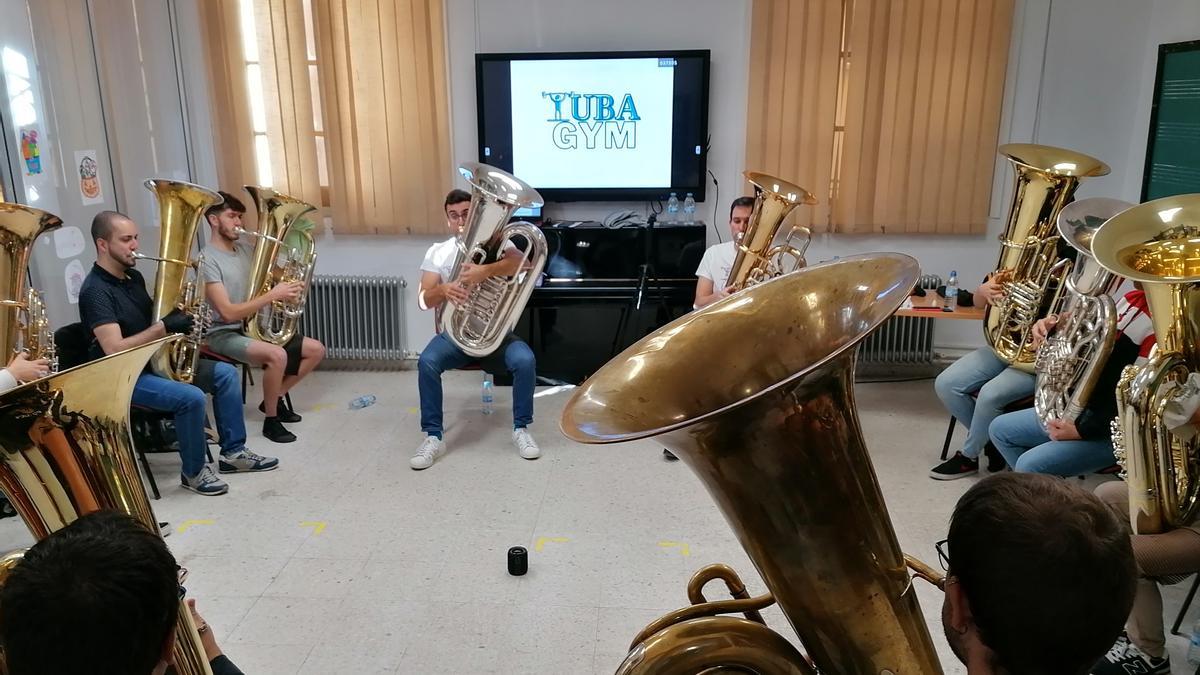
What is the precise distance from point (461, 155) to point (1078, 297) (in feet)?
12.2

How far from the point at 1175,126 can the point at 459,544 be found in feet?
13.9

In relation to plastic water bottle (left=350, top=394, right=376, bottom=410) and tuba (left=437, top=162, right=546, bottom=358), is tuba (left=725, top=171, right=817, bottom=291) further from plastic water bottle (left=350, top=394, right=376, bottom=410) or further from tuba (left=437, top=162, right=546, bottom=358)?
plastic water bottle (left=350, top=394, right=376, bottom=410)

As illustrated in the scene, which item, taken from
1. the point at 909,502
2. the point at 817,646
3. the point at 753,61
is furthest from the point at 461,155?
the point at 817,646

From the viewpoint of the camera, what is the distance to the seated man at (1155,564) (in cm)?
201

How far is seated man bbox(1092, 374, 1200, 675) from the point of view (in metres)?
2.01

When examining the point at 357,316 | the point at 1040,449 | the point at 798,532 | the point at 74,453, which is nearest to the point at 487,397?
the point at 357,316

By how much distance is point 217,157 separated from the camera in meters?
5.24

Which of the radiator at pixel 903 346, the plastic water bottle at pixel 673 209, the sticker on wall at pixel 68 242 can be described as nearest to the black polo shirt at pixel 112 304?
the sticker on wall at pixel 68 242

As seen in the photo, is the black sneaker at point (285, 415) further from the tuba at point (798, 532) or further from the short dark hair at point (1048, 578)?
the short dark hair at point (1048, 578)

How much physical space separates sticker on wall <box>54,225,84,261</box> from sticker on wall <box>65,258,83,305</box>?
52 mm

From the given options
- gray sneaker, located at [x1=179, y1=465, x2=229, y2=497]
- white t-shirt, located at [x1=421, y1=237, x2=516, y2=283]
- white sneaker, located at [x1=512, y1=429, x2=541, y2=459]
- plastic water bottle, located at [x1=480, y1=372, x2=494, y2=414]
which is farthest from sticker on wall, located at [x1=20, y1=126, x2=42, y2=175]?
white sneaker, located at [x1=512, y1=429, x2=541, y2=459]

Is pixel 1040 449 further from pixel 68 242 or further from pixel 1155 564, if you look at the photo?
pixel 68 242

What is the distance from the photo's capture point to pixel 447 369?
4.11 m

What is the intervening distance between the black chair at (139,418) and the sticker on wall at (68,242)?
852 millimetres
